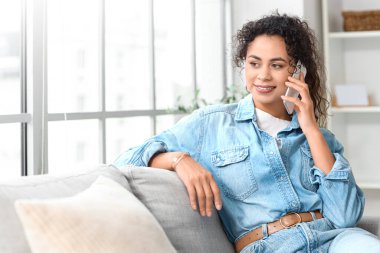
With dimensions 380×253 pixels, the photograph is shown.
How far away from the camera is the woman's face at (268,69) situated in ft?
7.59

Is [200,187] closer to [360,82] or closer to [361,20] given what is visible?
[361,20]

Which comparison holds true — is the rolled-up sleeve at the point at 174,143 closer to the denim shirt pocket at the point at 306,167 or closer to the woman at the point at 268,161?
the woman at the point at 268,161

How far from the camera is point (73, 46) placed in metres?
3.01

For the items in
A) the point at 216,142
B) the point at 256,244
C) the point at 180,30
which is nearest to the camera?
the point at 256,244

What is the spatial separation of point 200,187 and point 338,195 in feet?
1.57

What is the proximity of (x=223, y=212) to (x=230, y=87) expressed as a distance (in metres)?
1.99

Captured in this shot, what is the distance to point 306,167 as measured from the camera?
7.53ft

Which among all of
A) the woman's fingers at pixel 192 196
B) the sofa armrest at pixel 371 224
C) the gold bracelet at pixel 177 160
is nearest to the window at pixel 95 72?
the gold bracelet at pixel 177 160

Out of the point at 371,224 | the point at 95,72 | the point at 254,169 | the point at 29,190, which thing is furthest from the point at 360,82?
the point at 29,190

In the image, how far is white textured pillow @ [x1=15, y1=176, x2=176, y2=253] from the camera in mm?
1373

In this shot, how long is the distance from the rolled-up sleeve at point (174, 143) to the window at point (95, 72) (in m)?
0.56

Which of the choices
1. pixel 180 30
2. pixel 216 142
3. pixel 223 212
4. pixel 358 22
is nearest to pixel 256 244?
pixel 223 212

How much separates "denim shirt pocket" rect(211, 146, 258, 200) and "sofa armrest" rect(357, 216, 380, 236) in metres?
0.46

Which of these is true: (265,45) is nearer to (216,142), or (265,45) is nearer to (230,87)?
(216,142)
